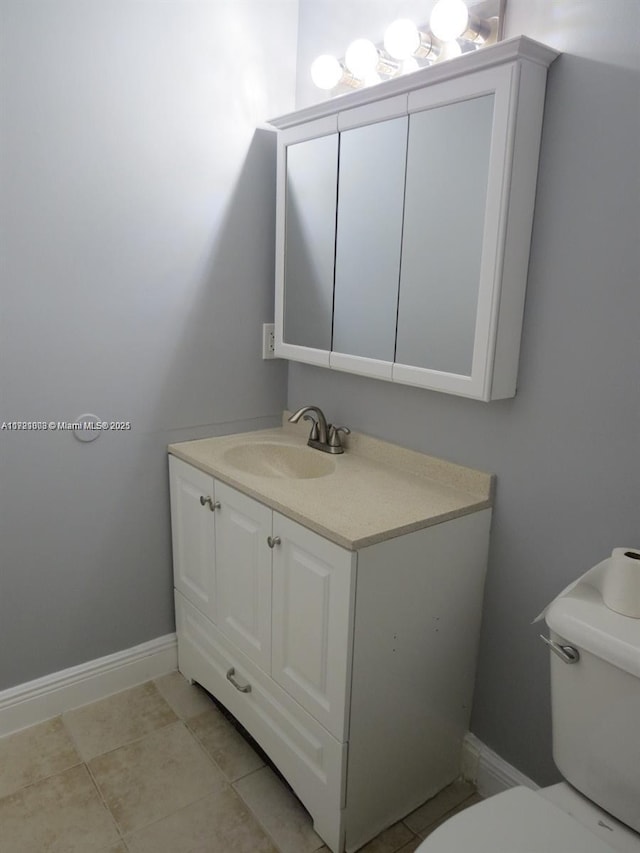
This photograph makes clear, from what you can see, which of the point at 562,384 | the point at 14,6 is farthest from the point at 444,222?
the point at 14,6

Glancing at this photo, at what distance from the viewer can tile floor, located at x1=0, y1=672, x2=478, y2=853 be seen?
1.51 metres

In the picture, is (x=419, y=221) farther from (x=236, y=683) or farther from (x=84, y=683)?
(x=84, y=683)

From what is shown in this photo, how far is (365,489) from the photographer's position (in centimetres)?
160

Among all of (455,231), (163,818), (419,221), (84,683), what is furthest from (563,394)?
(84,683)

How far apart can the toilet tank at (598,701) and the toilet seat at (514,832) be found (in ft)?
0.31

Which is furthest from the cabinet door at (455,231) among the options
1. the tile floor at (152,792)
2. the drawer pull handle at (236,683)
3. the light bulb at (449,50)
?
the tile floor at (152,792)

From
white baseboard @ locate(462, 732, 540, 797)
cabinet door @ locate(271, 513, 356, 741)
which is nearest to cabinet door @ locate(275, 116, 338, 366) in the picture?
cabinet door @ locate(271, 513, 356, 741)

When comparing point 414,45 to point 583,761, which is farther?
point 414,45

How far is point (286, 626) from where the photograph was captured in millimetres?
1530

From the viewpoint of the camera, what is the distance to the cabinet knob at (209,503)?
175 cm

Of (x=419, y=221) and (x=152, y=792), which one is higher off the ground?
(x=419, y=221)

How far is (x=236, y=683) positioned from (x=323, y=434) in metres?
0.79

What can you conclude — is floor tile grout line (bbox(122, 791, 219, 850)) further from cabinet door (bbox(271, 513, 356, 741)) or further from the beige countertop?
the beige countertop

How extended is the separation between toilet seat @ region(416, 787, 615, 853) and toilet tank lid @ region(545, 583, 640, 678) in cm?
30
